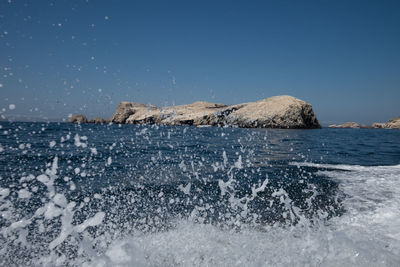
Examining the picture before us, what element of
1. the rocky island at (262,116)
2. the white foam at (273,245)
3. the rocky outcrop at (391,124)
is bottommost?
the white foam at (273,245)

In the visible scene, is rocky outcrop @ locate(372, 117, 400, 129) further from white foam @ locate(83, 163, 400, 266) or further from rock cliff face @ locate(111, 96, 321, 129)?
white foam @ locate(83, 163, 400, 266)

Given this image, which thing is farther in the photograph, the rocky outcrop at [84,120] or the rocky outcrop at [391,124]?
the rocky outcrop at [84,120]

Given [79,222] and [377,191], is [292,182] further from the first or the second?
[79,222]

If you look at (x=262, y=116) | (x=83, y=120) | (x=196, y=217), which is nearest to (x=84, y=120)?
(x=83, y=120)

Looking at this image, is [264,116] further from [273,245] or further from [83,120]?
[83,120]

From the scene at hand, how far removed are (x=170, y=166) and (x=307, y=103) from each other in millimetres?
53762

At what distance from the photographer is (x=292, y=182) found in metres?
6.10

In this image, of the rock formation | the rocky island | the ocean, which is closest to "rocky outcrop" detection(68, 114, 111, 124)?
the rock formation

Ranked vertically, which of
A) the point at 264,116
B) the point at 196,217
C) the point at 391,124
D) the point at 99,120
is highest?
the point at 99,120

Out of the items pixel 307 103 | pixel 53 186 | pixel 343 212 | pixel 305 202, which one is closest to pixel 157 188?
pixel 53 186

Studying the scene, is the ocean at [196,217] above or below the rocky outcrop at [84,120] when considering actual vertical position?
below

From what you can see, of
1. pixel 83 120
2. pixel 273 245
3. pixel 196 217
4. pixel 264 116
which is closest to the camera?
pixel 273 245

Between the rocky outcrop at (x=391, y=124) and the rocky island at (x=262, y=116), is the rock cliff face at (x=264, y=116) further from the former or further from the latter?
the rocky outcrop at (x=391, y=124)

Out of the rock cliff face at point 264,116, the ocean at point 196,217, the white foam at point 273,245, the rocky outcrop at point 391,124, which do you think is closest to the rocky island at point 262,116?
the rock cliff face at point 264,116
